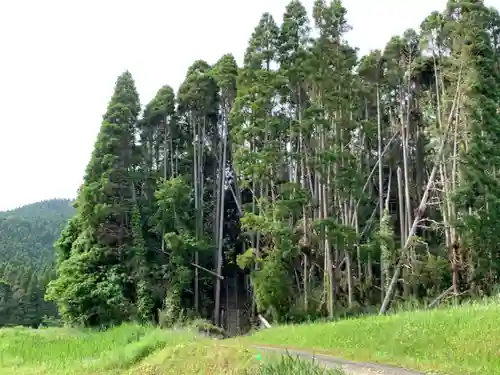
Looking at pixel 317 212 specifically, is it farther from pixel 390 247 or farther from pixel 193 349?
pixel 193 349

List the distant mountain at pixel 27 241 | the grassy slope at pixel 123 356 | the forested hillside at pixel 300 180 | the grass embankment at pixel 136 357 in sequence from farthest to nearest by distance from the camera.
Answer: the distant mountain at pixel 27 241, the forested hillside at pixel 300 180, the grassy slope at pixel 123 356, the grass embankment at pixel 136 357

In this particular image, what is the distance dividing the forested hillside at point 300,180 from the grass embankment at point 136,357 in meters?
9.12

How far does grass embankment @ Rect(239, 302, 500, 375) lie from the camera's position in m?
9.73

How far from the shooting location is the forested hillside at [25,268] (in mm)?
47281

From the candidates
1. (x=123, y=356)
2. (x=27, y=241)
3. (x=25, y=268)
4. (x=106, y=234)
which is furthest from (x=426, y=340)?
(x=27, y=241)

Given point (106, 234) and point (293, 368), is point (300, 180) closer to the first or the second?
point (106, 234)

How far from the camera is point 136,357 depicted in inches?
464

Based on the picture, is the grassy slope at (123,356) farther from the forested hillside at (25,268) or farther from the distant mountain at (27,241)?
the distant mountain at (27,241)

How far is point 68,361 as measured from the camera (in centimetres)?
1227

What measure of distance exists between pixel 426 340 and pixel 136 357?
608cm

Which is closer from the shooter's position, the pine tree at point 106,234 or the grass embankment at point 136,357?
the grass embankment at point 136,357

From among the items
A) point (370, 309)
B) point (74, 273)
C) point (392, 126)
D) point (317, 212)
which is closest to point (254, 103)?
point (317, 212)

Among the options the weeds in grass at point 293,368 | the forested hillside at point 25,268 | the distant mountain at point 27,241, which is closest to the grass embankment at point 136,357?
the weeds in grass at point 293,368

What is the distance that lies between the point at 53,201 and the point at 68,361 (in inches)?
6834
